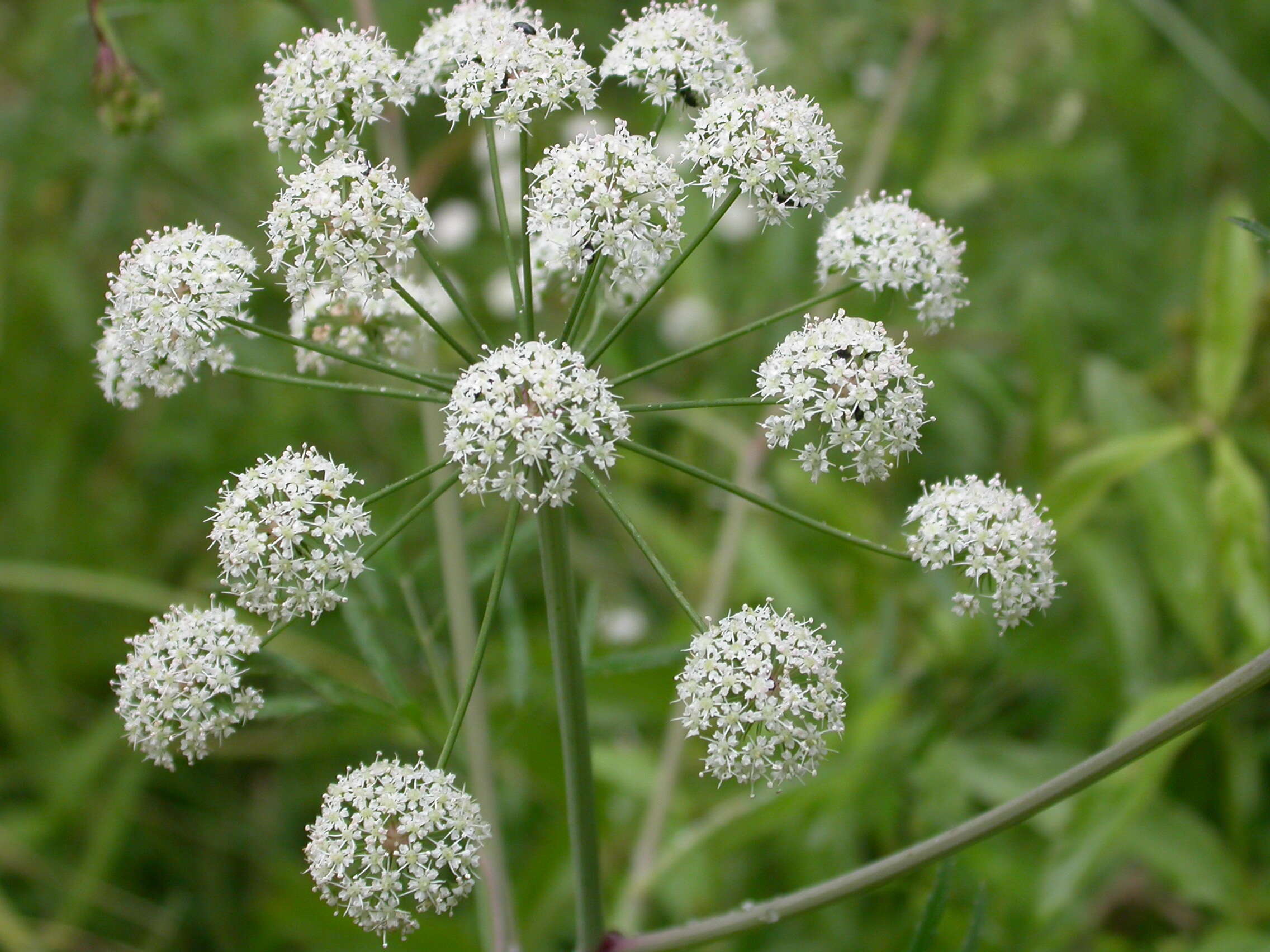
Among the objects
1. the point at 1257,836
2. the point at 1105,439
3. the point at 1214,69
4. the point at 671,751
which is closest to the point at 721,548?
the point at 671,751

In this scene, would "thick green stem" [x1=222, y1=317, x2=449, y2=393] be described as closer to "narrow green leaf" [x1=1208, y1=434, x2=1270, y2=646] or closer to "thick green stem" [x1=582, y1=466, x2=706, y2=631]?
"thick green stem" [x1=582, y1=466, x2=706, y2=631]

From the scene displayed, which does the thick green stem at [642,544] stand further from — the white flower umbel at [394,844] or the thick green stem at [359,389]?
the white flower umbel at [394,844]

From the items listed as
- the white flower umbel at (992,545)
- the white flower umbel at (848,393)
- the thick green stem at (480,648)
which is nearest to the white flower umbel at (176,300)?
the thick green stem at (480,648)

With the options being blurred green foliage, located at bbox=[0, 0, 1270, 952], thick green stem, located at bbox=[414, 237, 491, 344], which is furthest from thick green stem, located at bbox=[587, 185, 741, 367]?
blurred green foliage, located at bbox=[0, 0, 1270, 952]

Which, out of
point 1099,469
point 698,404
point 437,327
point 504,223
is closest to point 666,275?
point 698,404

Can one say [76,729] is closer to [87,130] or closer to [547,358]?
[87,130]

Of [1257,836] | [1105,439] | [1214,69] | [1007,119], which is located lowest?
[1257,836]
